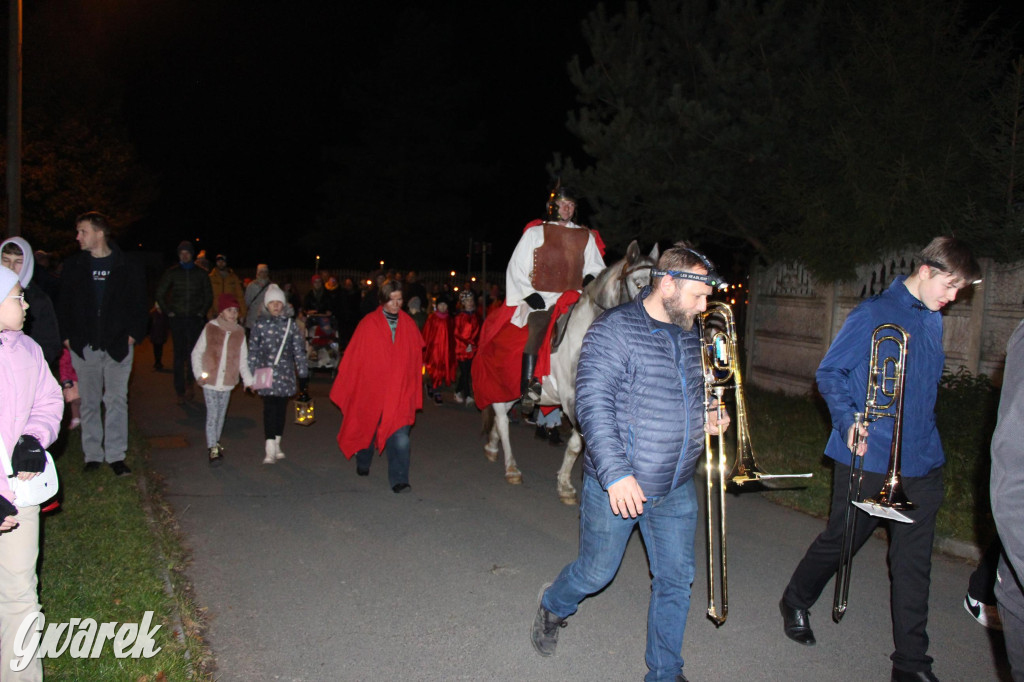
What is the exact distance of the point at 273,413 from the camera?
803 cm

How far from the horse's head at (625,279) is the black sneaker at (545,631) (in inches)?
106

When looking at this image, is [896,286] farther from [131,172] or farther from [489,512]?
[131,172]

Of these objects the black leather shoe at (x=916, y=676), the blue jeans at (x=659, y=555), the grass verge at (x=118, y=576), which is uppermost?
the blue jeans at (x=659, y=555)

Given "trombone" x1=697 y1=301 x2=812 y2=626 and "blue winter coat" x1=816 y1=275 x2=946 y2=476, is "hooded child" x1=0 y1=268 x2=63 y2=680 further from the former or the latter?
"blue winter coat" x1=816 y1=275 x2=946 y2=476

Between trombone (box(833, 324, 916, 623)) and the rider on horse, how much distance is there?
4002mm

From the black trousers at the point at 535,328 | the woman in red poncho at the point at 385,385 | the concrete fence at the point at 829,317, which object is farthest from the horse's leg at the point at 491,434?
the concrete fence at the point at 829,317

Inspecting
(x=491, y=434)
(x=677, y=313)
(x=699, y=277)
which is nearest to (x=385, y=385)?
(x=491, y=434)

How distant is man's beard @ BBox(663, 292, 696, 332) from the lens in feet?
11.4

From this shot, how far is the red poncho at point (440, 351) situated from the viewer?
42.2 ft

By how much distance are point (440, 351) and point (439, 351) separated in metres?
0.02

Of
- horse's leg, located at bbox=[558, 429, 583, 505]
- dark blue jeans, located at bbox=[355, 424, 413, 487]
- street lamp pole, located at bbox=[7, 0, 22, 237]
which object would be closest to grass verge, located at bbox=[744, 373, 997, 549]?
horse's leg, located at bbox=[558, 429, 583, 505]

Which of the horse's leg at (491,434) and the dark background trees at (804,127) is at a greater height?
the dark background trees at (804,127)

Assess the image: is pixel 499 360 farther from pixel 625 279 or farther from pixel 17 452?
pixel 17 452

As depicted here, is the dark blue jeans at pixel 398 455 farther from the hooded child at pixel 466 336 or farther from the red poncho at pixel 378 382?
the hooded child at pixel 466 336
